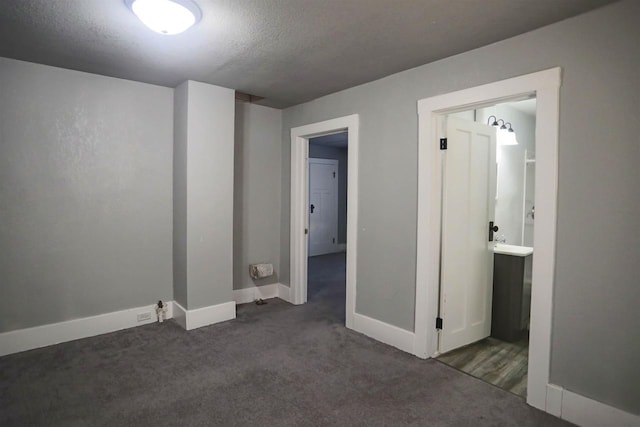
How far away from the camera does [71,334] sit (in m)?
3.09

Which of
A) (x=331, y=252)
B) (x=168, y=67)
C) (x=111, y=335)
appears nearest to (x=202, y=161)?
(x=168, y=67)

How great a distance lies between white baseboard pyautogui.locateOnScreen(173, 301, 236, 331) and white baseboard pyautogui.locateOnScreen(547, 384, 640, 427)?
9.03 ft

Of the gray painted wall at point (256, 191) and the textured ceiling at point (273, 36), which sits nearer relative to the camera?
the textured ceiling at point (273, 36)

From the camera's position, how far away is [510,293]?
323 cm

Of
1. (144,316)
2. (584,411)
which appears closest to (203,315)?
(144,316)

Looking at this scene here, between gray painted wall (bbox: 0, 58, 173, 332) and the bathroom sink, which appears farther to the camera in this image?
the bathroom sink

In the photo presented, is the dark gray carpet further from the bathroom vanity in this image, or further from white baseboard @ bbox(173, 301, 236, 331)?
the bathroom vanity

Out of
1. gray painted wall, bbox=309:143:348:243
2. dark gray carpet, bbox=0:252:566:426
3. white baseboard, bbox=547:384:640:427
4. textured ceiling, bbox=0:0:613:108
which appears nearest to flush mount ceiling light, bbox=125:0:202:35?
textured ceiling, bbox=0:0:613:108

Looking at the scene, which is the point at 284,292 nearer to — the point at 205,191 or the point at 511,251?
the point at 205,191

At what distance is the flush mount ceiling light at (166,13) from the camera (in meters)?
1.85

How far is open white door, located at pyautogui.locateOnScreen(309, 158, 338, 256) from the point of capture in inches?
291

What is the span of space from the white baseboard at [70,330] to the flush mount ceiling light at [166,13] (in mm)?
2585

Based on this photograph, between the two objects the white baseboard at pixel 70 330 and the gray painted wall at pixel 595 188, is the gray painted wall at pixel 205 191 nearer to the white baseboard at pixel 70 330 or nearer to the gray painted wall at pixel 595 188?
the white baseboard at pixel 70 330

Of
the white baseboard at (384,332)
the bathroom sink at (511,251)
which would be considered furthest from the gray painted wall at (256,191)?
the bathroom sink at (511,251)
